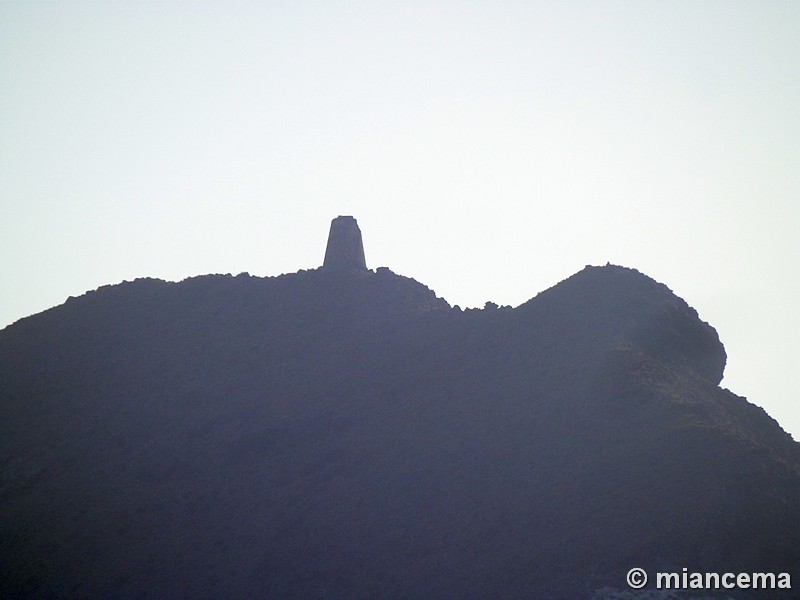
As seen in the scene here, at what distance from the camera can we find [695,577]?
28.0m

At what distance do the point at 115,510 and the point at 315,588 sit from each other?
1015 centimetres

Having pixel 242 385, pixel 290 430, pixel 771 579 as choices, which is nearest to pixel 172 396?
pixel 242 385

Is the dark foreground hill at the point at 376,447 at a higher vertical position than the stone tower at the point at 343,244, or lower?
lower

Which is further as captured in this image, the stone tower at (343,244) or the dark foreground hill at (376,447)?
the stone tower at (343,244)

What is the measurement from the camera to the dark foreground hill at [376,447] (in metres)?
30.6

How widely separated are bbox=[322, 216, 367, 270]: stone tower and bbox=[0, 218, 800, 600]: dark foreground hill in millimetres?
1165

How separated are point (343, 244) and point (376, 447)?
50.5ft

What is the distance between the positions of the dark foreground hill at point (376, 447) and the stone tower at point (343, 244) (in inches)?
45.9

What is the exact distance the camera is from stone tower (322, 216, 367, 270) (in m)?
50.3

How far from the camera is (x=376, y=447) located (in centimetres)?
3825

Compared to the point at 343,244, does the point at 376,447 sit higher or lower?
lower

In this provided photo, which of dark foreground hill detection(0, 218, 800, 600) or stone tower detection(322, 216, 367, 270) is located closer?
dark foreground hill detection(0, 218, 800, 600)

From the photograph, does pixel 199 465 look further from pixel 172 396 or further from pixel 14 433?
pixel 14 433

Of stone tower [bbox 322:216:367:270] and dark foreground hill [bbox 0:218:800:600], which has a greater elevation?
stone tower [bbox 322:216:367:270]
